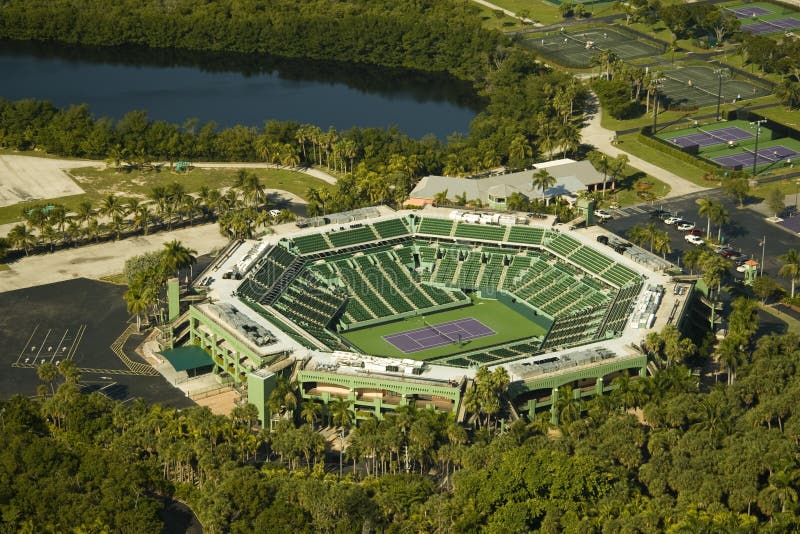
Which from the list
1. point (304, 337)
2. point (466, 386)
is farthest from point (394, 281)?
point (466, 386)

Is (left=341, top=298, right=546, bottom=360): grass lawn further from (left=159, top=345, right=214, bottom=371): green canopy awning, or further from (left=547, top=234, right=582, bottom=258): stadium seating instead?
(left=159, top=345, right=214, bottom=371): green canopy awning

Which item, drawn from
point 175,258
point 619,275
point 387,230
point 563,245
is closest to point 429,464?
point 619,275

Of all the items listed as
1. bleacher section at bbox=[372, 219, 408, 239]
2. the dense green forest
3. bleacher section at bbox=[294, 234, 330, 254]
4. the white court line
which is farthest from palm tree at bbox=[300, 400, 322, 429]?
bleacher section at bbox=[372, 219, 408, 239]

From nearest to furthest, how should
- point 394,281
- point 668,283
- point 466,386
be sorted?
point 466,386 → point 668,283 → point 394,281

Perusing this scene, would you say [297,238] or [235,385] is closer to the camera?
[235,385]

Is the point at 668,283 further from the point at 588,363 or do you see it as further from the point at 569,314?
the point at 588,363

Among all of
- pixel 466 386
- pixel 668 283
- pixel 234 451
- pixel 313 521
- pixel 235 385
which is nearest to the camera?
pixel 313 521
